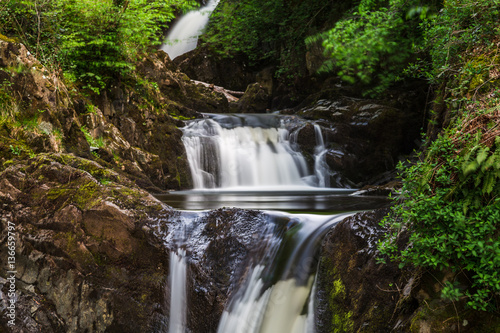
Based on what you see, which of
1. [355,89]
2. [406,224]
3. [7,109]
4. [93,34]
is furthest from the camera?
[355,89]

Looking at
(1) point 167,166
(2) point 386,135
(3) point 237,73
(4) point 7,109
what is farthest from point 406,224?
(3) point 237,73

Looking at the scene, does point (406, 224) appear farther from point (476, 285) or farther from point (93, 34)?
point (93, 34)

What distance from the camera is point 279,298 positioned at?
4.28 meters

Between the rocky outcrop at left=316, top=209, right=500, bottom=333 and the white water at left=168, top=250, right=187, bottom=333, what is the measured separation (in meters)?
1.63

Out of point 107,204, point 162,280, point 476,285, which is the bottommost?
point 162,280

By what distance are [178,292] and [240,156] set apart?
7872 millimetres

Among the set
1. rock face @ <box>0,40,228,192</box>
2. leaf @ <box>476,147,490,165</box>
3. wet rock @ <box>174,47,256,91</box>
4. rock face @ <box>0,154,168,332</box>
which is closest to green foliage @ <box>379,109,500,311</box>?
leaf @ <box>476,147,490,165</box>

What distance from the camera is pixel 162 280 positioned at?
15.3ft

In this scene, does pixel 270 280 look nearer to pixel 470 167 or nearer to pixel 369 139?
pixel 470 167

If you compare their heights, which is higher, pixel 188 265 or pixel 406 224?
pixel 406 224

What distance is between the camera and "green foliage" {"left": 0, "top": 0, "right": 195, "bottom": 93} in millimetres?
8000

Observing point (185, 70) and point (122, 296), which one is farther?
point (185, 70)

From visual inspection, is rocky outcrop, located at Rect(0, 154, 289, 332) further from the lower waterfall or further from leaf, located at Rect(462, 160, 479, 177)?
leaf, located at Rect(462, 160, 479, 177)

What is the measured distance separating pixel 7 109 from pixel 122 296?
3987mm
